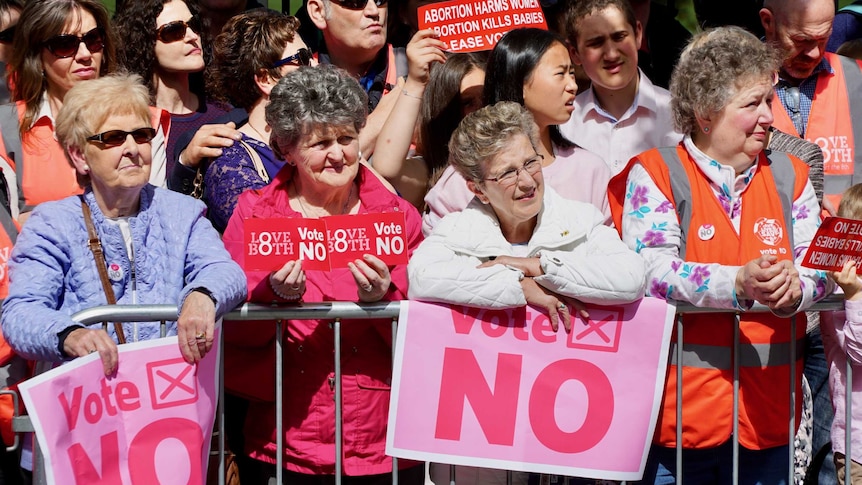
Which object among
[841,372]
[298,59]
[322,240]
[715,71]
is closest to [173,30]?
[298,59]

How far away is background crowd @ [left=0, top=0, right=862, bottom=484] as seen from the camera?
13.3 feet

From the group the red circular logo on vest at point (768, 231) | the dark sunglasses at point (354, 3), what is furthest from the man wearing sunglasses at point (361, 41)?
the red circular logo on vest at point (768, 231)

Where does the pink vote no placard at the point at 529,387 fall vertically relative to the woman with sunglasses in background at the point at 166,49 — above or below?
below

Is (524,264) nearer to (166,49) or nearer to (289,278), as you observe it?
(289,278)

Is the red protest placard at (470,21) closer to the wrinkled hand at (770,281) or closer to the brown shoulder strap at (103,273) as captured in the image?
the wrinkled hand at (770,281)

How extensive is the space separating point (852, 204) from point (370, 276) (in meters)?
2.04

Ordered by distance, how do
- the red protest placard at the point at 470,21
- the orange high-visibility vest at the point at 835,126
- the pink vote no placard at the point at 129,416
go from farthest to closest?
the orange high-visibility vest at the point at 835,126, the red protest placard at the point at 470,21, the pink vote no placard at the point at 129,416

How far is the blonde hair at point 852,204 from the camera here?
189 inches

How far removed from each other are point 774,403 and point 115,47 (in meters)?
3.17

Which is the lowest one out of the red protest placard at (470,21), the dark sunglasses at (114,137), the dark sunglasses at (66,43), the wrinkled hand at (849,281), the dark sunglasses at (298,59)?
the wrinkled hand at (849,281)

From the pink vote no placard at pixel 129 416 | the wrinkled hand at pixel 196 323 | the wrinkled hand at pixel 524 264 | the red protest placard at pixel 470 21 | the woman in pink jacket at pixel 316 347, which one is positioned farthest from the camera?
the red protest placard at pixel 470 21

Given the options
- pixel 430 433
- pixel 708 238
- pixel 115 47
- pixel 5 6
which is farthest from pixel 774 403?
pixel 5 6

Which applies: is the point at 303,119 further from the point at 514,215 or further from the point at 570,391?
the point at 570,391

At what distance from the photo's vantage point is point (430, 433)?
4.15 metres
